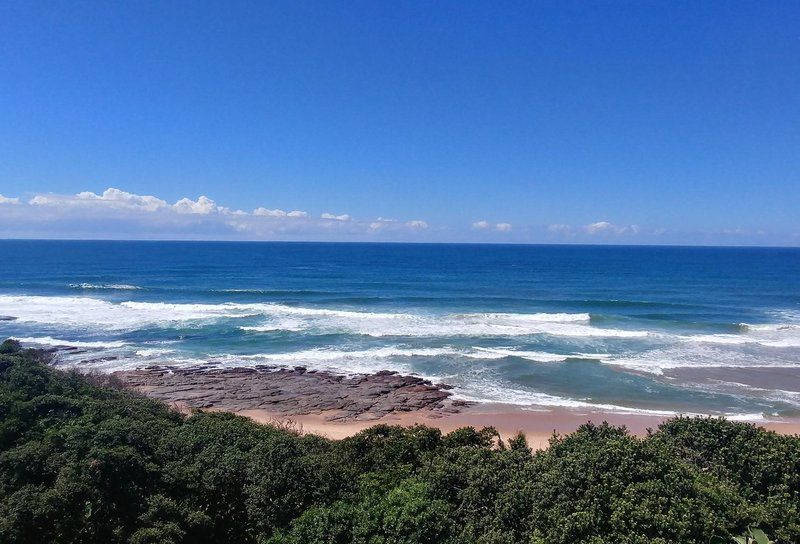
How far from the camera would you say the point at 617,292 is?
174 ft

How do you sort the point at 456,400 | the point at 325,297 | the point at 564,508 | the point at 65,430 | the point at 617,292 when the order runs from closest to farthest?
the point at 564,508
the point at 65,430
the point at 456,400
the point at 325,297
the point at 617,292

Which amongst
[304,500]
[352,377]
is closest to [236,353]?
[352,377]

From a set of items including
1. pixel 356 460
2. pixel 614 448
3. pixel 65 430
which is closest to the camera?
pixel 614 448

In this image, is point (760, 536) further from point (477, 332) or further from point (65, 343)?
point (65, 343)

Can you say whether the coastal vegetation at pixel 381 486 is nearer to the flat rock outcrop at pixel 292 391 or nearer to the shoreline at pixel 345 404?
the shoreline at pixel 345 404

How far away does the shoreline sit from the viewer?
62.6ft

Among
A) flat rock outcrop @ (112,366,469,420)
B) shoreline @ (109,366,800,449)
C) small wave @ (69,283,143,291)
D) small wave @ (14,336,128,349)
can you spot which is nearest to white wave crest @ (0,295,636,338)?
small wave @ (14,336,128,349)

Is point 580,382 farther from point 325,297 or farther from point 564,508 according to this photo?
point 325,297

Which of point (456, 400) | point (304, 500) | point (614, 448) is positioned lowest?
point (456, 400)

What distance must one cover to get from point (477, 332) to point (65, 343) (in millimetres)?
28007

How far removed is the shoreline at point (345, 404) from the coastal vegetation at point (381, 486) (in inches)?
312

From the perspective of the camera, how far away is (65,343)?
99.5ft

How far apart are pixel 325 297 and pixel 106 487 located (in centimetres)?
4028

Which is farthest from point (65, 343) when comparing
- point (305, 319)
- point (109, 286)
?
point (109, 286)
